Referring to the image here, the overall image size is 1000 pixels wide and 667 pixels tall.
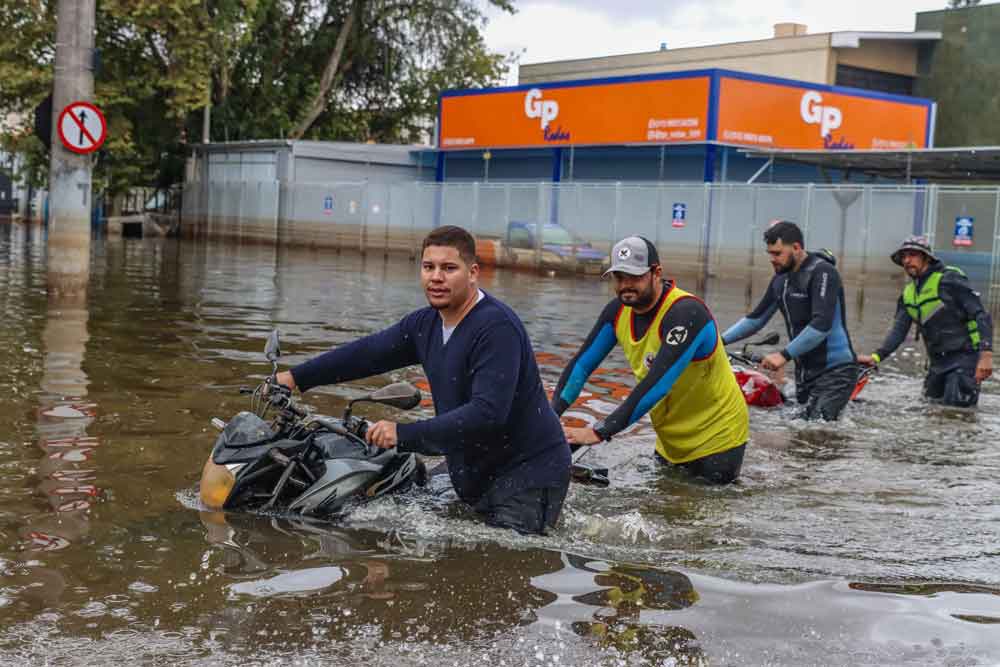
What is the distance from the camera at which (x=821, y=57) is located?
42844 millimetres

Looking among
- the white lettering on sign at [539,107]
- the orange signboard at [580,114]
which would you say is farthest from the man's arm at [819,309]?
the white lettering on sign at [539,107]

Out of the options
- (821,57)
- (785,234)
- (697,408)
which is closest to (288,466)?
(697,408)

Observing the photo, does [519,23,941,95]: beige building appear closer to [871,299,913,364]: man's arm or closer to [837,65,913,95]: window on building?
[837,65,913,95]: window on building

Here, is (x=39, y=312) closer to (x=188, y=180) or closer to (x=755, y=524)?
(x=755, y=524)

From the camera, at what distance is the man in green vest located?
10656 mm

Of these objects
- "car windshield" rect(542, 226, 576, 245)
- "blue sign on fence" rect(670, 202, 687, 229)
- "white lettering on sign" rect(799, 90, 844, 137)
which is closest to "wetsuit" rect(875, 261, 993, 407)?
"blue sign on fence" rect(670, 202, 687, 229)

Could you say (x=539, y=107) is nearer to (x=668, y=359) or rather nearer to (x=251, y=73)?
(x=251, y=73)

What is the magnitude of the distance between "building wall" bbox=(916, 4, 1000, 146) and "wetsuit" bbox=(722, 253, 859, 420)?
1465 inches

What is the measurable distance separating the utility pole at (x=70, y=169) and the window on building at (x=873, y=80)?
110 ft

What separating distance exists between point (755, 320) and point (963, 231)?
1612cm

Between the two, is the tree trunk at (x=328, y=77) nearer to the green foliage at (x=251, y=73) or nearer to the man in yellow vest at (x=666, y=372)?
the green foliage at (x=251, y=73)

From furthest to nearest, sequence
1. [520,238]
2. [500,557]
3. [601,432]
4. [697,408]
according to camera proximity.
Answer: [520,238] → [697,408] → [601,432] → [500,557]

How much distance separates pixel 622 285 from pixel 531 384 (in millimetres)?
1205

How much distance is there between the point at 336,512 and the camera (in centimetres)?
600
